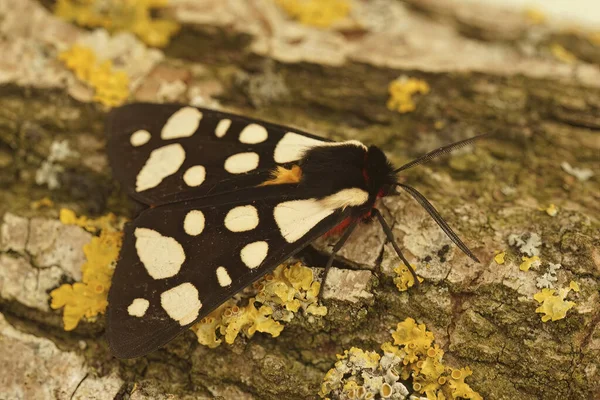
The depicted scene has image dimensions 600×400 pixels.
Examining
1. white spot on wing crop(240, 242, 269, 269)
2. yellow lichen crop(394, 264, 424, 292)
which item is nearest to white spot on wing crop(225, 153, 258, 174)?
white spot on wing crop(240, 242, 269, 269)

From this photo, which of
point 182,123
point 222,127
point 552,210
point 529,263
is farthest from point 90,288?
point 552,210

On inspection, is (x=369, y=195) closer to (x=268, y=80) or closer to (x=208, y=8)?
(x=268, y=80)

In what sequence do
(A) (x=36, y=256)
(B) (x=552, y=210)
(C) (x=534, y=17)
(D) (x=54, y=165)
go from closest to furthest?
(B) (x=552, y=210), (A) (x=36, y=256), (D) (x=54, y=165), (C) (x=534, y=17)

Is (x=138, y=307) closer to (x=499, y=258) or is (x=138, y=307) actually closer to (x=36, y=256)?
(x=36, y=256)

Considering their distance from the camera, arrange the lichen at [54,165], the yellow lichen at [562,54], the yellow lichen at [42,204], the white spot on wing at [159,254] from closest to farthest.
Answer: the white spot on wing at [159,254], the yellow lichen at [42,204], the lichen at [54,165], the yellow lichen at [562,54]

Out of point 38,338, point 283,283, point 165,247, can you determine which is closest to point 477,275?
point 283,283

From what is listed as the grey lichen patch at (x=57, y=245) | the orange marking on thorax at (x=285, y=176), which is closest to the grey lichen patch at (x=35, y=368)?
the grey lichen patch at (x=57, y=245)

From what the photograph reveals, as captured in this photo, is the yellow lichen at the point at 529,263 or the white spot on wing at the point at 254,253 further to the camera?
the yellow lichen at the point at 529,263

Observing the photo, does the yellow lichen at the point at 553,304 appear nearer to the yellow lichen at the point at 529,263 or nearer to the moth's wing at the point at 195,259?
the yellow lichen at the point at 529,263
